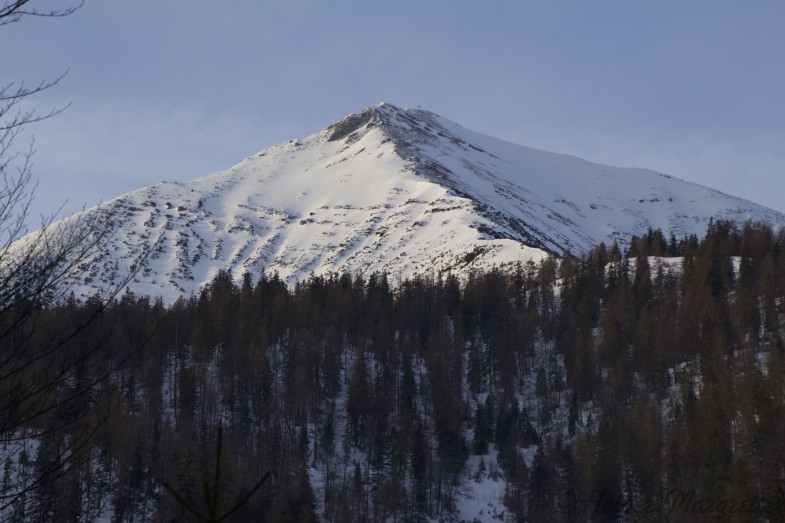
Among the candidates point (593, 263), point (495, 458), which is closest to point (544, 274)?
point (593, 263)

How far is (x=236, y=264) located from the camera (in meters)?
187

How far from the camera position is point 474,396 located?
298 feet

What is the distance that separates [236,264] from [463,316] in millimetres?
96924

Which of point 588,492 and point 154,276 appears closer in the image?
point 588,492

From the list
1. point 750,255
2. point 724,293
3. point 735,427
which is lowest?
point 735,427

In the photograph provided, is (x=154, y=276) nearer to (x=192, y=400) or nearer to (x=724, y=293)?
(x=192, y=400)

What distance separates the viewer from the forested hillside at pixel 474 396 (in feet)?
211

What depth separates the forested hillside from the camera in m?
64.3

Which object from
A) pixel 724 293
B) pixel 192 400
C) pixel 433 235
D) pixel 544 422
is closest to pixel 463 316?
pixel 544 422

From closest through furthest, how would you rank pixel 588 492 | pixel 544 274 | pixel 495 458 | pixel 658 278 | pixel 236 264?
pixel 588 492 → pixel 495 458 → pixel 658 278 → pixel 544 274 → pixel 236 264

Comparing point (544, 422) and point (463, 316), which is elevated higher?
point (463, 316)

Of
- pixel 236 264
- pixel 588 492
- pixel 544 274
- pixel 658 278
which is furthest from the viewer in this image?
pixel 236 264

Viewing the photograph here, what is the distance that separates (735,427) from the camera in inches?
2721

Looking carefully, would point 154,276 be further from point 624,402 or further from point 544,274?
point 624,402
